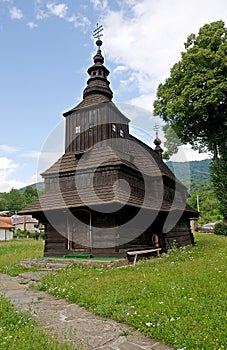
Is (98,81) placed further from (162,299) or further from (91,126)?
(162,299)

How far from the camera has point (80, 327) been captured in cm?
524

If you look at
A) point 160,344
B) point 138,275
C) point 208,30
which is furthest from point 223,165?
point 160,344

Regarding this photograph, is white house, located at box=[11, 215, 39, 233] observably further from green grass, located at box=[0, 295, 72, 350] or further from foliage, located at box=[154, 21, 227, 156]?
green grass, located at box=[0, 295, 72, 350]

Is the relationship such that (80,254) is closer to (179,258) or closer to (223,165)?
(179,258)

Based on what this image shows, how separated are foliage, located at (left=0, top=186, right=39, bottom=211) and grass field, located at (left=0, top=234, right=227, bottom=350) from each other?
9096 centimetres

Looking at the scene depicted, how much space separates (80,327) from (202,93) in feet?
68.1

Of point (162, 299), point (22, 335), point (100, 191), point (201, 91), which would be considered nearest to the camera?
point (22, 335)

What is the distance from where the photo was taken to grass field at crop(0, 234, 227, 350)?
14.4ft

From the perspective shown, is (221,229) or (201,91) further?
(221,229)

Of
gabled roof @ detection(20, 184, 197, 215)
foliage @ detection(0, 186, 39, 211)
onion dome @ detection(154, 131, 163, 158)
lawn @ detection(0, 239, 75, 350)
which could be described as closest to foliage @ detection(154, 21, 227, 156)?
onion dome @ detection(154, 131, 163, 158)

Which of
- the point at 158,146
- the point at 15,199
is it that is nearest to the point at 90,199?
the point at 158,146

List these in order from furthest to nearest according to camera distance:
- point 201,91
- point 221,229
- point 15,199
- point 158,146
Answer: point 15,199 < point 221,229 < point 158,146 < point 201,91

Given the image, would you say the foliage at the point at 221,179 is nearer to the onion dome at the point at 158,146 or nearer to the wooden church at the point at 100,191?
the onion dome at the point at 158,146

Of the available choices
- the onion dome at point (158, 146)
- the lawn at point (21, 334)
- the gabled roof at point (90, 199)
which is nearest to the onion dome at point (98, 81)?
the gabled roof at point (90, 199)
